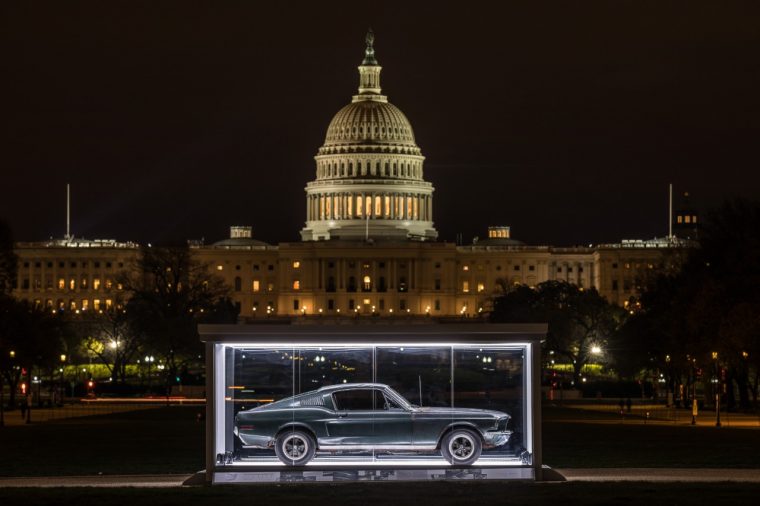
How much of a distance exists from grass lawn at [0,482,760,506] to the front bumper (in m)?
0.83

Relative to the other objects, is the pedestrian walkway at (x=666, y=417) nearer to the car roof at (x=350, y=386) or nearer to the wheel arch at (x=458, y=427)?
the wheel arch at (x=458, y=427)

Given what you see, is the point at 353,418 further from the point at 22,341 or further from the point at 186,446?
the point at 22,341

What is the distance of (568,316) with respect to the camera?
148 m

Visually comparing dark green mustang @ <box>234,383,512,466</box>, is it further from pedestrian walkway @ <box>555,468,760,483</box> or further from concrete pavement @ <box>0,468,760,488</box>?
pedestrian walkway @ <box>555,468,760,483</box>

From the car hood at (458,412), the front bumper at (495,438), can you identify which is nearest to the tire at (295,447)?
the car hood at (458,412)

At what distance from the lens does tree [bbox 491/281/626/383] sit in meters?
141

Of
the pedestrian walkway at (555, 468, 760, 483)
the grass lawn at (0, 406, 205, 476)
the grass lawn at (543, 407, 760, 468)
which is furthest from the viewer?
the grass lawn at (543, 407, 760, 468)

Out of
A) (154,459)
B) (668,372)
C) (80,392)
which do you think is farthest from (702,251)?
(154,459)

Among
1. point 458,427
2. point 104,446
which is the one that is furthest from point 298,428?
point 104,446

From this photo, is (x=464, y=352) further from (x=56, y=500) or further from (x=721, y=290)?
(x=721, y=290)

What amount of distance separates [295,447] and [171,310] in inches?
4096

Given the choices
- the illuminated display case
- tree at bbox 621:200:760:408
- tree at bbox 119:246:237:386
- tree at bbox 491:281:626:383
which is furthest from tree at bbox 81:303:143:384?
the illuminated display case

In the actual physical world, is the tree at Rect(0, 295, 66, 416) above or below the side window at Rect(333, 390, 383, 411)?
above

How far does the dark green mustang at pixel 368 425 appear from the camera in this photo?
130ft
